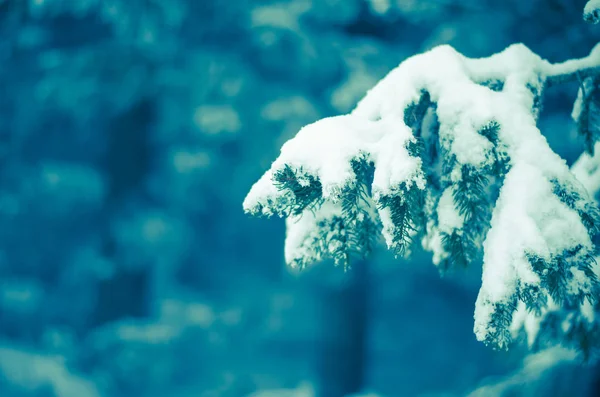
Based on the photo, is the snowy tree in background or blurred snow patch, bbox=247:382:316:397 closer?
the snowy tree in background

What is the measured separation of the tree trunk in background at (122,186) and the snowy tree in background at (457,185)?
539 cm

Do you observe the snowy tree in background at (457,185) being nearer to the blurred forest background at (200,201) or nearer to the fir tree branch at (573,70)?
the fir tree branch at (573,70)

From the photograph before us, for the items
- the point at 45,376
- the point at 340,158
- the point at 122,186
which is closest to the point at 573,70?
the point at 340,158

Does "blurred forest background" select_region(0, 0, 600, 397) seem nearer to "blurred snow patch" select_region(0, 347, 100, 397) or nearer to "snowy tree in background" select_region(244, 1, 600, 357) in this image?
"blurred snow patch" select_region(0, 347, 100, 397)

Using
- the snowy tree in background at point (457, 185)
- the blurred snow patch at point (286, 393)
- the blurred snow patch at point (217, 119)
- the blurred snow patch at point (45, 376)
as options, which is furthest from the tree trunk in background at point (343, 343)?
the snowy tree in background at point (457, 185)

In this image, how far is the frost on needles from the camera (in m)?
1.00

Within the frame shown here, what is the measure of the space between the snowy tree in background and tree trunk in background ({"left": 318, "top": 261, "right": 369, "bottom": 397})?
12.7 feet

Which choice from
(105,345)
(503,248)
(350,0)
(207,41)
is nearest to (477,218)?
(503,248)

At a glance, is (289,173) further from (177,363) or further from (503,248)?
(177,363)

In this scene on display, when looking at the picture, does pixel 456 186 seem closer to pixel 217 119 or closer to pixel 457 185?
pixel 457 185

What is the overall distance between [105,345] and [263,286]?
2690 mm

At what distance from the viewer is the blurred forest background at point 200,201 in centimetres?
473

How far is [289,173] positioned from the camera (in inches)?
41.7

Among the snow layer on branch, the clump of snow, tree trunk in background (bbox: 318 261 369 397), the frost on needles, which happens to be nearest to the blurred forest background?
tree trunk in background (bbox: 318 261 369 397)
